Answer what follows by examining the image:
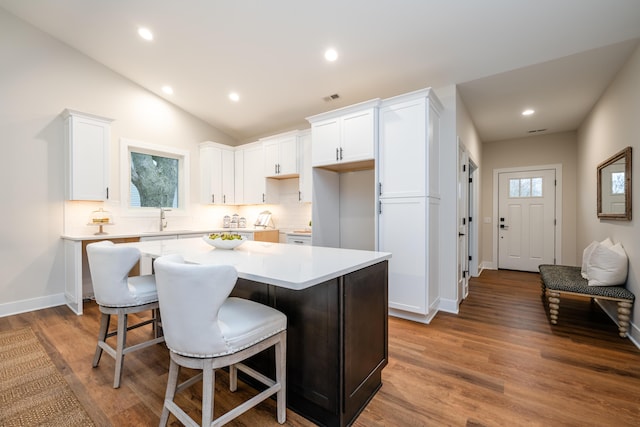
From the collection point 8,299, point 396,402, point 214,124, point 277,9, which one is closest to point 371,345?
point 396,402

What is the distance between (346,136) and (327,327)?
248cm

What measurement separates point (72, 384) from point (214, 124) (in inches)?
180

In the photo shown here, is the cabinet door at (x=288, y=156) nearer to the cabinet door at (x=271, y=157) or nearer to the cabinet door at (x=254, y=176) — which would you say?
the cabinet door at (x=271, y=157)

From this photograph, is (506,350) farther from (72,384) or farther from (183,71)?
(183,71)

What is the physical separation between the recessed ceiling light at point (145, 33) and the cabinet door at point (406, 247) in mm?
3392

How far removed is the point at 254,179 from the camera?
5250mm

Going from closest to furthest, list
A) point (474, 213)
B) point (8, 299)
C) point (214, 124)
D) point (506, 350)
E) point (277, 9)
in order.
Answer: point (506, 350) → point (277, 9) → point (8, 299) → point (474, 213) → point (214, 124)

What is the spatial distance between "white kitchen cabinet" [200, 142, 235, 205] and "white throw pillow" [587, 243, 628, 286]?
5.24 m

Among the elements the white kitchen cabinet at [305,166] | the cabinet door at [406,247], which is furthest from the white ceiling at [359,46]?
the cabinet door at [406,247]

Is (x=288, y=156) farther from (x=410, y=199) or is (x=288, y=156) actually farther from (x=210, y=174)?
(x=410, y=199)

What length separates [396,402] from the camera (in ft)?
5.90

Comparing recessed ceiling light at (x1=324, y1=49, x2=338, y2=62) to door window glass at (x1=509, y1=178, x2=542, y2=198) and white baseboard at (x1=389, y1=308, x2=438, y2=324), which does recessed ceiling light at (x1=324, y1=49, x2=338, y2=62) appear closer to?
white baseboard at (x1=389, y1=308, x2=438, y2=324)

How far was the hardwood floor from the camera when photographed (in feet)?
5.51

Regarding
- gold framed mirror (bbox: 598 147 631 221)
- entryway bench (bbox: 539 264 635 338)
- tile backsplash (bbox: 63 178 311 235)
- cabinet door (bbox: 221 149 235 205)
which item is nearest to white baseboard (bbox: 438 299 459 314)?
entryway bench (bbox: 539 264 635 338)
